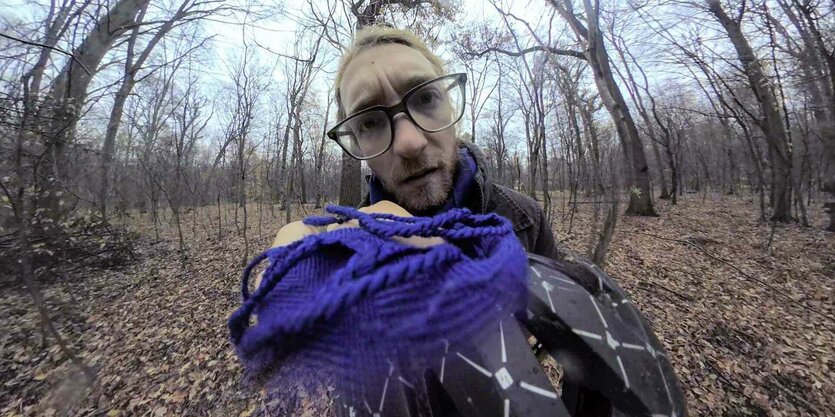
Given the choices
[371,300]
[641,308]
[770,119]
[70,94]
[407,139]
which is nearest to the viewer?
[371,300]

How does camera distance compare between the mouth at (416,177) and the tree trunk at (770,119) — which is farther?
the tree trunk at (770,119)

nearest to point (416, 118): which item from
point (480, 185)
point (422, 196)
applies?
point (422, 196)

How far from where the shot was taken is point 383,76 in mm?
1087

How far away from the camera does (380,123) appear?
111 centimetres

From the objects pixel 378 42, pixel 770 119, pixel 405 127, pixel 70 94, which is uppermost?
pixel 770 119

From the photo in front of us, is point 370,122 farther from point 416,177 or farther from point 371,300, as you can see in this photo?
point 371,300

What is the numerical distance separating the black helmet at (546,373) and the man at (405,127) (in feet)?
1.97

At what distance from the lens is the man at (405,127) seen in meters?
1.07

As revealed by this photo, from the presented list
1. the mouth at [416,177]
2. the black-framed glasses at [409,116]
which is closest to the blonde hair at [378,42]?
the black-framed glasses at [409,116]

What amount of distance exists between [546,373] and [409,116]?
2.90 feet

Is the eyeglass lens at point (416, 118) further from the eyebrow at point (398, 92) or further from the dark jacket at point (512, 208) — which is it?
the dark jacket at point (512, 208)

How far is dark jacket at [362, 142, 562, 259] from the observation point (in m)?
1.26

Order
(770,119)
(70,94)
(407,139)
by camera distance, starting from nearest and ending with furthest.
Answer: (407,139) → (70,94) → (770,119)

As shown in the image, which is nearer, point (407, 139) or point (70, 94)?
point (407, 139)
